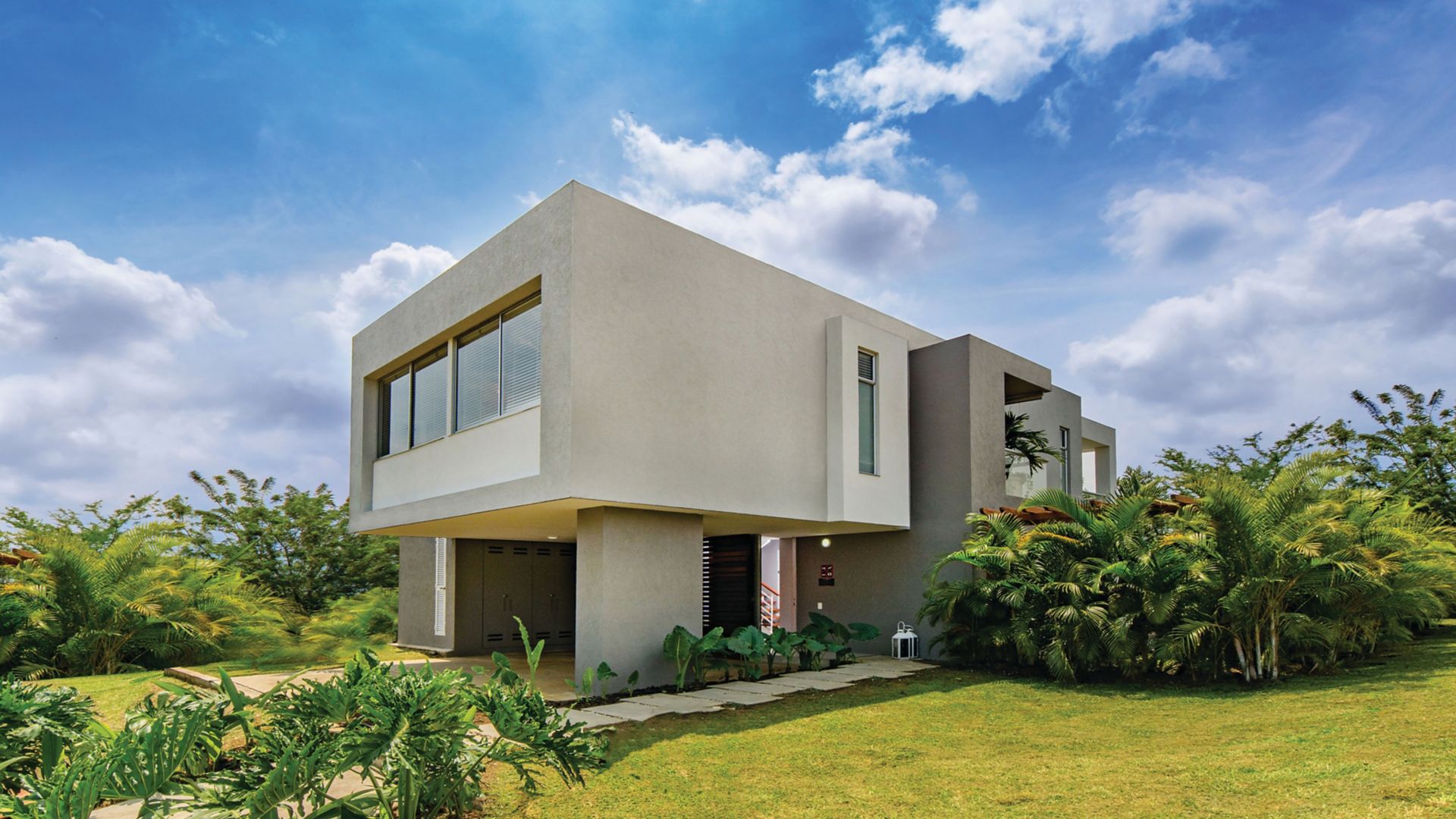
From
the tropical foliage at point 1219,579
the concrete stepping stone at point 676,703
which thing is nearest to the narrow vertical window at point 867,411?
the tropical foliage at point 1219,579

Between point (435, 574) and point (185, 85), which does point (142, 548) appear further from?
point (185, 85)

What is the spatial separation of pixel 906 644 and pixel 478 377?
7.84 meters

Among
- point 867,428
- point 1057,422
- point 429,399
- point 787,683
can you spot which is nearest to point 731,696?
point 787,683

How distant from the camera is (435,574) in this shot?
1752cm

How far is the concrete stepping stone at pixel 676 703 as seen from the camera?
9727 mm

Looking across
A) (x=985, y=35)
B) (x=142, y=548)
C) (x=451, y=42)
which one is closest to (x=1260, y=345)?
(x=985, y=35)

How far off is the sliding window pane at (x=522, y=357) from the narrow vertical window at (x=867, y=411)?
5245 mm

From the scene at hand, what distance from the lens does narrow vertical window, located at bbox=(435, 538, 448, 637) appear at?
17.0m

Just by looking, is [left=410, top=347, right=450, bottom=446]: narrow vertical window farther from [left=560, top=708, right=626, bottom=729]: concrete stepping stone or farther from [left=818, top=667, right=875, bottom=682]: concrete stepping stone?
[left=818, top=667, right=875, bottom=682]: concrete stepping stone

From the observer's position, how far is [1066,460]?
1961cm

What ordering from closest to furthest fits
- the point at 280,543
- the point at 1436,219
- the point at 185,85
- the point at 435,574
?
the point at 185,85
the point at 1436,219
the point at 435,574
the point at 280,543

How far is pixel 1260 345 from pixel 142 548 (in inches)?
722

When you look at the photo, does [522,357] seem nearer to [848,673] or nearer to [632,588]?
[632,588]

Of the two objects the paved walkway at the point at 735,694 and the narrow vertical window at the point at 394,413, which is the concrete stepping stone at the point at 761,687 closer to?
the paved walkway at the point at 735,694
